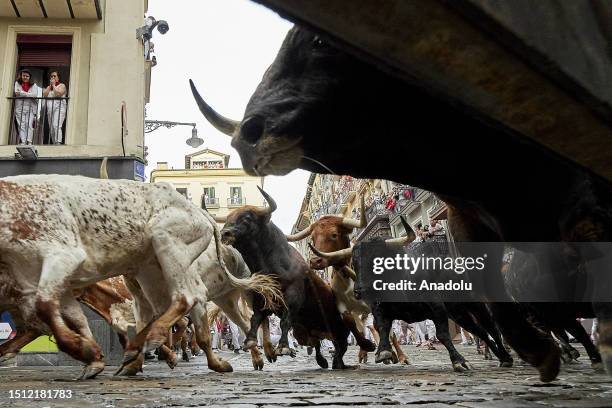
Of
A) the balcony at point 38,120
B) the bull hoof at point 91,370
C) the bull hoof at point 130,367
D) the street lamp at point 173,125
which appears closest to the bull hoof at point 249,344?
the bull hoof at point 130,367

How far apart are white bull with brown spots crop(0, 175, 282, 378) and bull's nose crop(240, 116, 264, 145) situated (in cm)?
322

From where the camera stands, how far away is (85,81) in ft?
40.5

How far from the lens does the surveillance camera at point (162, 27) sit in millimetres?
13031

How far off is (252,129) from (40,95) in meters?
11.6

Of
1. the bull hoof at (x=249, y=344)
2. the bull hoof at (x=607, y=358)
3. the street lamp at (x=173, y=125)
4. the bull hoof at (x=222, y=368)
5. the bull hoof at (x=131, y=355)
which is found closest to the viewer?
the bull hoof at (x=607, y=358)

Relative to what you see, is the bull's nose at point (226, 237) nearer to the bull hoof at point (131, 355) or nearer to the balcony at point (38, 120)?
the bull hoof at point (131, 355)

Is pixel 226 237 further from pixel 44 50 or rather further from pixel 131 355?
pixel 44 50

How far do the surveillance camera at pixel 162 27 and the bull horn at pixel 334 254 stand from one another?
7.77m

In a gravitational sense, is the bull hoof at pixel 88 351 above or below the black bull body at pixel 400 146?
below

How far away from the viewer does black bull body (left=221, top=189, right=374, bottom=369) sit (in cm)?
761

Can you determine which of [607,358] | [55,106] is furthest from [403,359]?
[55,106]

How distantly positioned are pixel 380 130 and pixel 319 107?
32 cm

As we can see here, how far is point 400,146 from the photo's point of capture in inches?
95.0

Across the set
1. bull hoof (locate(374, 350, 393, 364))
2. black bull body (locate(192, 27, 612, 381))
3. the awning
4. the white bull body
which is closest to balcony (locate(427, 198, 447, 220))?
the awning
